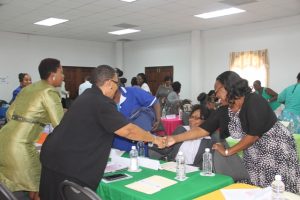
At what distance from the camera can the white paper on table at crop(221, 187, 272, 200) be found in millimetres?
1735

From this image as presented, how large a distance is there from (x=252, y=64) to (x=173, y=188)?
6.70 m

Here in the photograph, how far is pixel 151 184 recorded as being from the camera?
2.04 m

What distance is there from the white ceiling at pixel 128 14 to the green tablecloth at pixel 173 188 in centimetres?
435

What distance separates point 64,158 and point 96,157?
0.19m

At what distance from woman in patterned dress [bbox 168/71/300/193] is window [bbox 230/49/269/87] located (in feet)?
19.7

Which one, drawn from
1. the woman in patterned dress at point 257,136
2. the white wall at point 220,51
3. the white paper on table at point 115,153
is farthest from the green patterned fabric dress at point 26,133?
the white wall at point 220,51

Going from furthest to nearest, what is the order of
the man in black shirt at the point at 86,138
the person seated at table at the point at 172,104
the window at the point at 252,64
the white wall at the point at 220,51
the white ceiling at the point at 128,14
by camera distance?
1. the window at the point at 252,64
2. the white wall at the point at 220,51
3. the person seated at table at the point at 172,104
4. the white ceiling at the point at 128,14
5. the man in black shirt at the point at 86,138

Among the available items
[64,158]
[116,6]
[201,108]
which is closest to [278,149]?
[201,108]

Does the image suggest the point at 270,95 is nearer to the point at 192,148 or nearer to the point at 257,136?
the point at 192,148

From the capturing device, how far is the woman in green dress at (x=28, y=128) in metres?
2.34

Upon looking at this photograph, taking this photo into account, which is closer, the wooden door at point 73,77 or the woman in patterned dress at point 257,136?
the woman in patterned dress at point 257,136

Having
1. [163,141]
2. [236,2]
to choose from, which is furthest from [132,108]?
[236,2]

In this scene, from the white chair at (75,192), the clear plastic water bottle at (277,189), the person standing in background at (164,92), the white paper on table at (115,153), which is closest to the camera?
the white chair at (75,192)

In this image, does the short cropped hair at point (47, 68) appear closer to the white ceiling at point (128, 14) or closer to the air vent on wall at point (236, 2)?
the white ceiling at point (128, 14)
